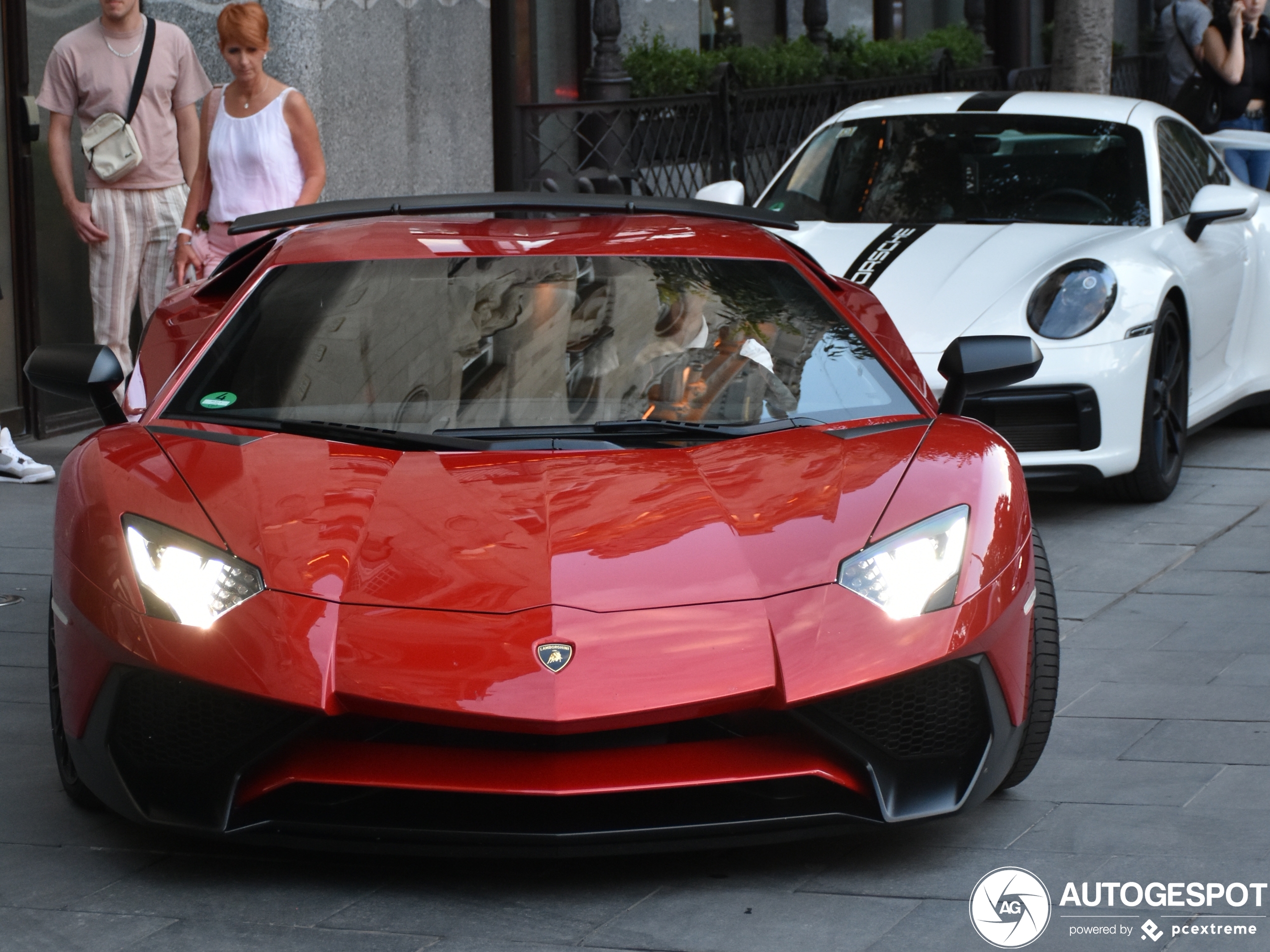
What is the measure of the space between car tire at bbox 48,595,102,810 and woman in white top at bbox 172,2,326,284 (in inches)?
135

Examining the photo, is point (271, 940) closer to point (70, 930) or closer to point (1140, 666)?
point (70, 930)

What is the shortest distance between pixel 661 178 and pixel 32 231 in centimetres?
557

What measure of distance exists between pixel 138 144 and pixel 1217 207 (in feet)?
14.2

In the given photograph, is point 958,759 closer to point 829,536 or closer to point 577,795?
point 829,536

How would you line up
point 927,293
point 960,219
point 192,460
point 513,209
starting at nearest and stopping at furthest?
point 192,460
point 513,209
point 927,293
point 960,219

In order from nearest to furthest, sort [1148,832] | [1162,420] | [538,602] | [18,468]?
[538,602] < [1148,832] < [1162,420] < [18,468]

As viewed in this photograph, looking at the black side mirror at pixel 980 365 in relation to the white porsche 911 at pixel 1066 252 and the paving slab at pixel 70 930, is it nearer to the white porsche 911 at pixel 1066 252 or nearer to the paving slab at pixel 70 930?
the white porsche 911 at pixel 1066 252

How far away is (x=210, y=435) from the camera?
12.8 feet

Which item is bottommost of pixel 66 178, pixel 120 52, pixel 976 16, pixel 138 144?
pixel 66 178

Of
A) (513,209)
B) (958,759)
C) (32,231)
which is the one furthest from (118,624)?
(32,231)

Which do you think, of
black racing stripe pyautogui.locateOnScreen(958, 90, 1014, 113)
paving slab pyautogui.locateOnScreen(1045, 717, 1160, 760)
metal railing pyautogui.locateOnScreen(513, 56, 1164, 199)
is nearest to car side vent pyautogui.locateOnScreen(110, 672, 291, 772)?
paving slab pyautogui.locateOnScreen(1045, 717, 1160, 760)

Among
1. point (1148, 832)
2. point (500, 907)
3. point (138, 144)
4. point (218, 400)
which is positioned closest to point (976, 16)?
point (138, 144)

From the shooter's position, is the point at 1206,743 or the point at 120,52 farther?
the point at 120,52

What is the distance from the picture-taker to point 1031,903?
3.32 m
